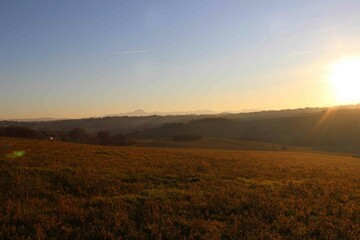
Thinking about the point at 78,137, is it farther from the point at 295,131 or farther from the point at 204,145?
the point at 295,131

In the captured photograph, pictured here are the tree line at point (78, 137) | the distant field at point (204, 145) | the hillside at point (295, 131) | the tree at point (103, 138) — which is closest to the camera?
the tree line at point (78, 137)

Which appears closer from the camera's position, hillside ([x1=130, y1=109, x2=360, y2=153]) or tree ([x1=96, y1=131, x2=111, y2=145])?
tree ([x1=96, y1=131, x2=111, y2=145])

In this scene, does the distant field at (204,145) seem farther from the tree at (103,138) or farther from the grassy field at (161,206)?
the grassy field at (161,206)

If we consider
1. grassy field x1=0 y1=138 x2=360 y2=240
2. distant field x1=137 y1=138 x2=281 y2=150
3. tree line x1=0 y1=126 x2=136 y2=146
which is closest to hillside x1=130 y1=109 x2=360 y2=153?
distant field x1=137 y1=138 x2=281 y2=150

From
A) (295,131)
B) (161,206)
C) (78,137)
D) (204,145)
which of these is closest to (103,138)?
(78,137)

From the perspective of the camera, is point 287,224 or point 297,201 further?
point 297,201

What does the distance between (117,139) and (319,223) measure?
4150 inches

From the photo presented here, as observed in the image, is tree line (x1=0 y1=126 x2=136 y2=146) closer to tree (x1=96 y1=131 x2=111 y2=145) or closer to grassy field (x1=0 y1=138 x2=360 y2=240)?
tree (x1=96 y1=131 x2=111 y2=145)

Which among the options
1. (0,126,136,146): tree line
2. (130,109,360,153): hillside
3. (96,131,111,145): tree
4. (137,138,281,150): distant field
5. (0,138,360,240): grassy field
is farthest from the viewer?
(130,109,360,153): hillside

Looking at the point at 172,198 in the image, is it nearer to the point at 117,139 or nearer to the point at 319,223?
the point at 319,223

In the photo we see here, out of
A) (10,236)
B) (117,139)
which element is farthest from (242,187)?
(117,139)

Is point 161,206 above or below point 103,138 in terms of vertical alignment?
above

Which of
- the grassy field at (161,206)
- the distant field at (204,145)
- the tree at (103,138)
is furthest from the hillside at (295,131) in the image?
the grassy field at (161,206)

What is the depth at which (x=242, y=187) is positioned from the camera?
1667cm
